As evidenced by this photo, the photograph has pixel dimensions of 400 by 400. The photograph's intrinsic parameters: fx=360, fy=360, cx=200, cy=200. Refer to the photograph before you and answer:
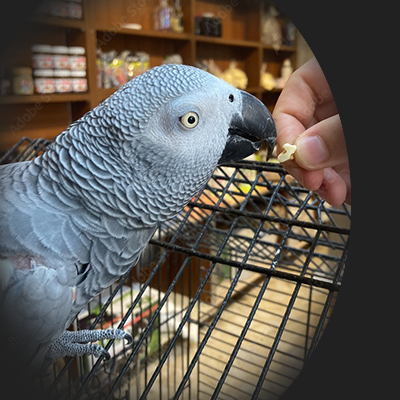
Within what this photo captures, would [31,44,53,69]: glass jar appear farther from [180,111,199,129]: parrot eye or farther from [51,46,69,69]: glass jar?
[180,111,199,129]: parrot eye

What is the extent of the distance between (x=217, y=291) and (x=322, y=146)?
2.03 m

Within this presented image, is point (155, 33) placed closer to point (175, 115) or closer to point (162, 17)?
point (162, 17)

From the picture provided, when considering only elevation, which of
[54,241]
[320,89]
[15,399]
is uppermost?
[320,89]

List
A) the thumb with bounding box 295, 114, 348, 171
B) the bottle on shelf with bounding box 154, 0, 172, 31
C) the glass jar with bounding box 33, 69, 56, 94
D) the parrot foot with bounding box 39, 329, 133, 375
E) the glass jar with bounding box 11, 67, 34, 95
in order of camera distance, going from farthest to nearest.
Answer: the bottle on shelf with bounding box 154, 0, 172, 31, the glass jar with bounding box 33, 69, 56, 94, the glass jar with bounding box 11, 67, 34, 95, the parrot foot with bounding box 39, 329, 133, 375, the thumb with bounding box 295, 114, 348, 171

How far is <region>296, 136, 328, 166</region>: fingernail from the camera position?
0.60 metres

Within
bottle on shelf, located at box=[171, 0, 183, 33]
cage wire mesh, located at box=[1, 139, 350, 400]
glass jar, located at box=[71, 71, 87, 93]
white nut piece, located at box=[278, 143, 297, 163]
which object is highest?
bottle on shelf, located at box=[171, 0, 183, 33]

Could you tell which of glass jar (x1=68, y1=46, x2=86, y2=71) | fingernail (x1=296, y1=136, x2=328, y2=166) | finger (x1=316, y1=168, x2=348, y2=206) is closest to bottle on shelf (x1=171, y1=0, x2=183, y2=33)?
glass jar (x1=68, y1=46, x2=86, y2=71)

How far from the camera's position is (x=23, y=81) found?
125 centimetres

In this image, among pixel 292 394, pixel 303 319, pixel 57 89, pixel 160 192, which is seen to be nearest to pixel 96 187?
pixel 160 192

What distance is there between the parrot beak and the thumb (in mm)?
81

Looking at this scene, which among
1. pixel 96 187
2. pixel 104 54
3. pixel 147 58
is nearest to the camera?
pixel 96 187

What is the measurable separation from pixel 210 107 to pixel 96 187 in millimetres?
239

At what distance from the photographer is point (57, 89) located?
1.56 metres

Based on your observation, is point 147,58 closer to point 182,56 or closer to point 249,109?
point 182,56
